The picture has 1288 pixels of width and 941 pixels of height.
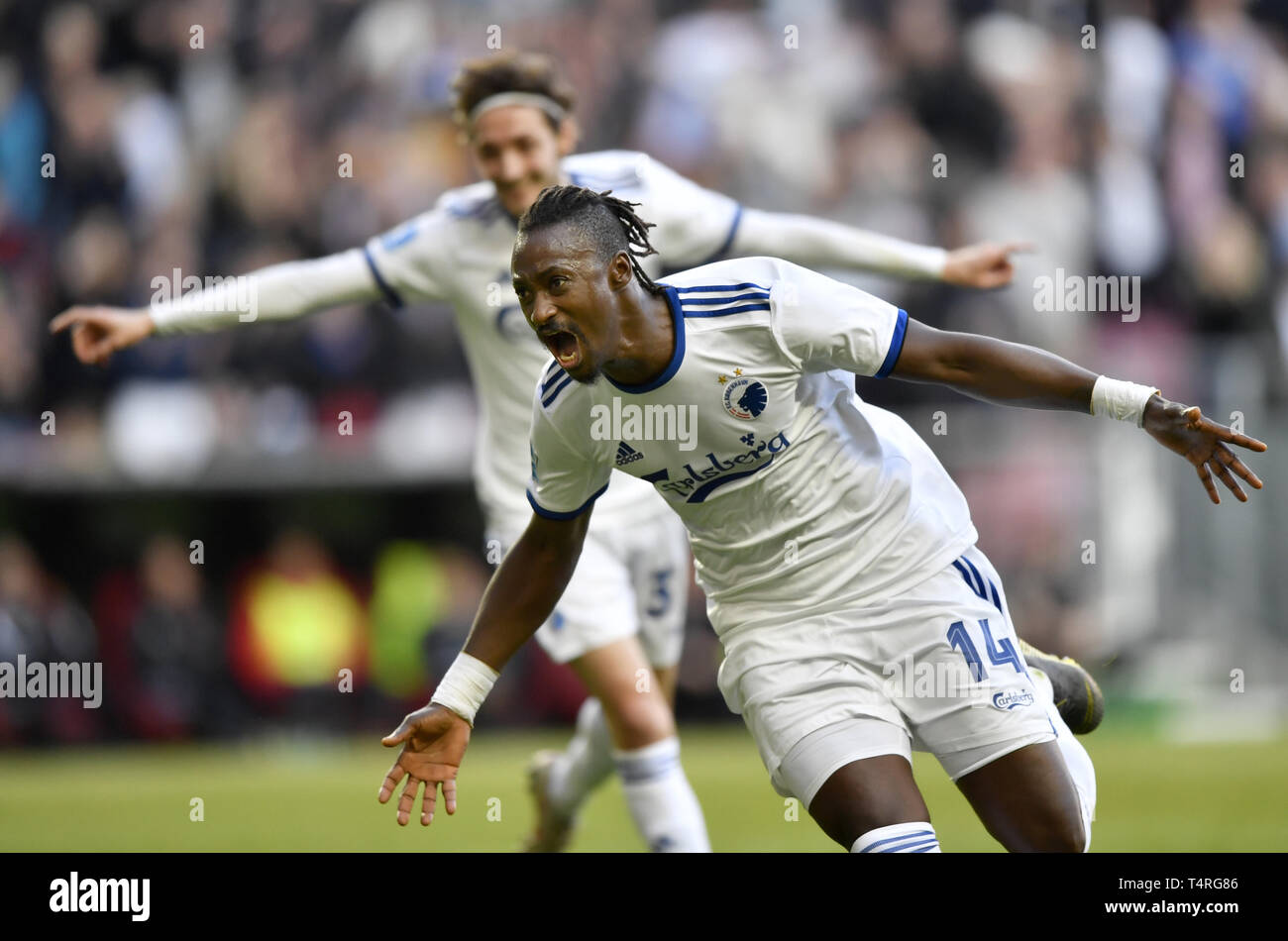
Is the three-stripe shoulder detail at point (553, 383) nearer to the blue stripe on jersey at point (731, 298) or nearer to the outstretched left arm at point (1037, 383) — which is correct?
the blue stripe on jersey at point (731, 298)

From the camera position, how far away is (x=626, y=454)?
521 centimetres

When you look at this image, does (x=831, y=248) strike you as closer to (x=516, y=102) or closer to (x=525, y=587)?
(x=516, y=102)

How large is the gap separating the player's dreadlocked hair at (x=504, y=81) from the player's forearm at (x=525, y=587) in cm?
251

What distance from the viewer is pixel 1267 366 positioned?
46.4ft

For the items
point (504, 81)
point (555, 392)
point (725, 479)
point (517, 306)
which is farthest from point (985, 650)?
point (504, 81)

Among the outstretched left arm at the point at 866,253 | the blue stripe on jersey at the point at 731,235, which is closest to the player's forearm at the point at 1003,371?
the outstretched left arm at the point at 866,253

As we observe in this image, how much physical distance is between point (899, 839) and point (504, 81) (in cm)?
384

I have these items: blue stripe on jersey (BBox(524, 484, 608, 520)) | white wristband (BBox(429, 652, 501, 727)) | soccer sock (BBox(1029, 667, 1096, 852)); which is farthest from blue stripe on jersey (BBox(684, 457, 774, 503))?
soccer sock (BBox(1029, 667, 1096, 852))

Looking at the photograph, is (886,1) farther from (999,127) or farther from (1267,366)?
(1267,366)

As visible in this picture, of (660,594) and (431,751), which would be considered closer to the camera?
(431,751)

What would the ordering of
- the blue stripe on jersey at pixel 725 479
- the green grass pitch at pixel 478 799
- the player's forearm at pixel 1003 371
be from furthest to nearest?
the green grass pitch at pixel 478 799
the blue stripe on jersey at pixel 725 479
the player's forearm at pixel 1003 371

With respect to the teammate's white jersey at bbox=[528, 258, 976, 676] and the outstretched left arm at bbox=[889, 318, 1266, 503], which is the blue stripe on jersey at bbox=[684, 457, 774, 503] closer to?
the teammate's white jersey at bbox=[528, 258, 976, 676]

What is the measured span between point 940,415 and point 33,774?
7291mm

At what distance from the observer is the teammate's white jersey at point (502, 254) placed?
7.24 m
